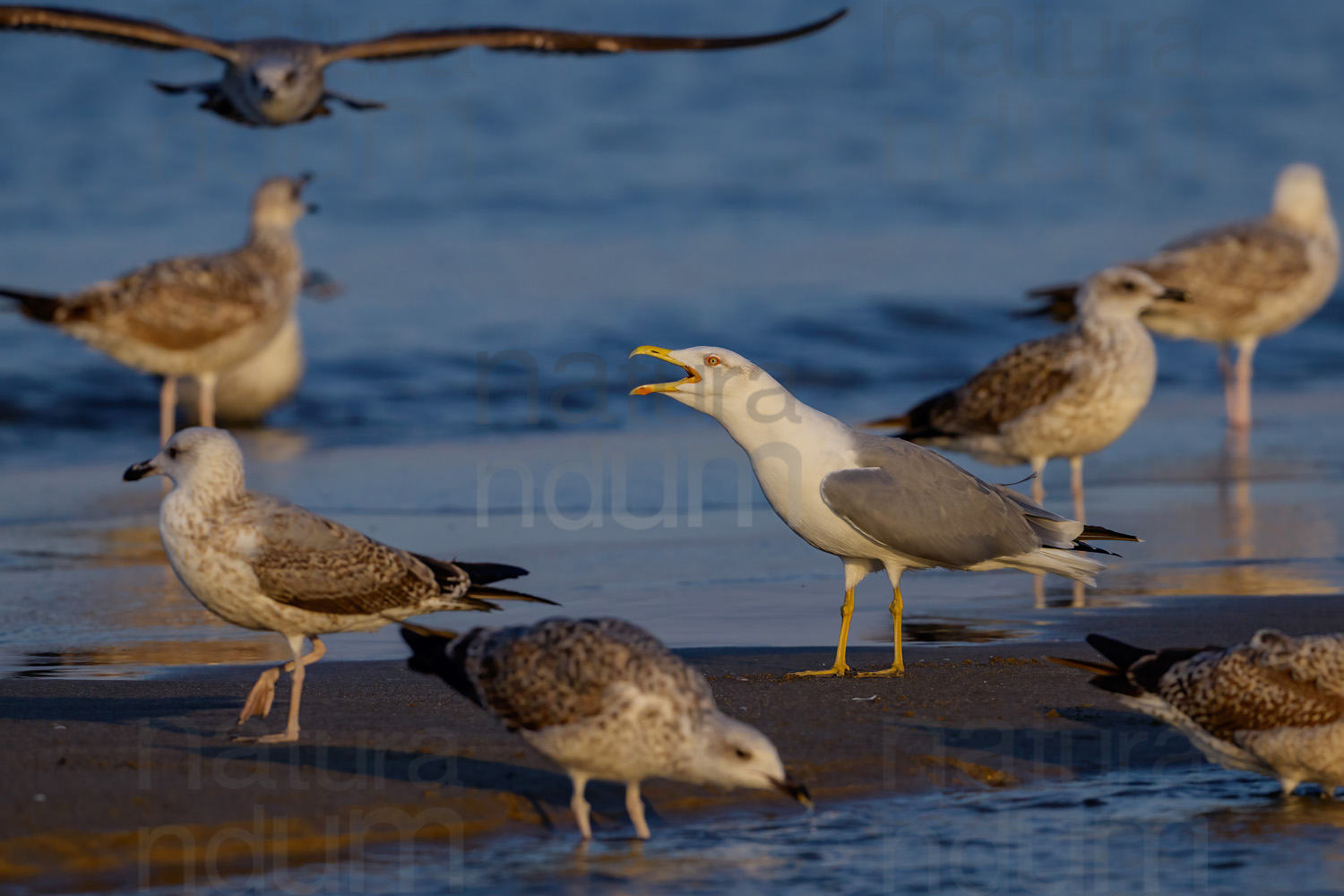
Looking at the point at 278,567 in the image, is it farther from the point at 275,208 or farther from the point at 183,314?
the point at 275,208

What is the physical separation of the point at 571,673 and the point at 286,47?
8857mm

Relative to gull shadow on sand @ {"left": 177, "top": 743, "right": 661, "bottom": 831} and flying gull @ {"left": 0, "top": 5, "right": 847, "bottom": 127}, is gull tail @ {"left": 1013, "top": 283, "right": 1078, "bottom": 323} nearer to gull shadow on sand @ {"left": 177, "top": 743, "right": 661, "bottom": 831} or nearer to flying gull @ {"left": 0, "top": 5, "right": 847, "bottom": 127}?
flying gull @ {"left": 0, "top": 5, "right": 847, "bottom": 127}

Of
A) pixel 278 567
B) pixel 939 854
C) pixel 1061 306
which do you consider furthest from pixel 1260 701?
pixel 1061 306

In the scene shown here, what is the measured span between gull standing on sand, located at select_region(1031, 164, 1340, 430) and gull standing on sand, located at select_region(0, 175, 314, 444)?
6.26 meters

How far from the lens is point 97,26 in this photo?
38.7 feet

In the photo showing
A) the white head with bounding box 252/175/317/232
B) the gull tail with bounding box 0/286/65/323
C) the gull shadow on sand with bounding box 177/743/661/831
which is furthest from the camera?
the white head with bounding box 252/175/317/232

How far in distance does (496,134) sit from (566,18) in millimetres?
5568

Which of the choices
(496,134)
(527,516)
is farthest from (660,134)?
(527,516)

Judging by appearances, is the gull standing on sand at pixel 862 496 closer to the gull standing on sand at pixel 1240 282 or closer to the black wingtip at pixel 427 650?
the black wingtip at pixel 427 650

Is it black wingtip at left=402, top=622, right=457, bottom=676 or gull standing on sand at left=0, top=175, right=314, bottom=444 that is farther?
gull standing on sand at left=0, top=175, right=314, bottom=444

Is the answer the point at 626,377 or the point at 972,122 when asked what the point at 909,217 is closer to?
the point at 972,122

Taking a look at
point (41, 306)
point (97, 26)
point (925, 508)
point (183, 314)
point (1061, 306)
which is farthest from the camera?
point (1061, 306)

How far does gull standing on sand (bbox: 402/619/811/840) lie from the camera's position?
5.07 m

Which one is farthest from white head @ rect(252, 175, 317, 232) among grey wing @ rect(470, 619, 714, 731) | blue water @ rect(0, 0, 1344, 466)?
grey wing @ rect(470, 619, 714, 731)
